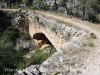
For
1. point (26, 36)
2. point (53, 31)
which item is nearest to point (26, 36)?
point (26, 36)

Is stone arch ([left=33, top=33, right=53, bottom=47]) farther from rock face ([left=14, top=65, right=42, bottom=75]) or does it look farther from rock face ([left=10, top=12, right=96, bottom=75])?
rock face ([left=14, top=65, right=42, bottom=75])

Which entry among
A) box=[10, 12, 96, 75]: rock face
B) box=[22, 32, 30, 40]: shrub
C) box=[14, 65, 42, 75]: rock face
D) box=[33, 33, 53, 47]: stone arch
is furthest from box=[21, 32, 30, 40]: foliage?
box=[14, 65, 42, 75]: rock face

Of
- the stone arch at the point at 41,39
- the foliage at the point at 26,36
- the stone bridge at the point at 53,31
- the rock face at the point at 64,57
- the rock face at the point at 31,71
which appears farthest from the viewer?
the foliage at the point at 26,36

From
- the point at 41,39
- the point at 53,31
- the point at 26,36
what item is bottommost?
the point at 41,39

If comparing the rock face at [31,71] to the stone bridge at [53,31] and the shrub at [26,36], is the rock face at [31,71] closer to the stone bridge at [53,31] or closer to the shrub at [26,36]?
the stone bridge at [53,31]

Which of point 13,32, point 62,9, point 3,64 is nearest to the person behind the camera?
point 3,64

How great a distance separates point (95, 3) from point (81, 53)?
21.0 metres

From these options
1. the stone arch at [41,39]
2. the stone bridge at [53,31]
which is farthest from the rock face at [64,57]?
the stone arch at [41,39]

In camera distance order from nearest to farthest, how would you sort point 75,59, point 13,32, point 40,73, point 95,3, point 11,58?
point 40,73, point 75,59, point 11,58, point 13,32, point 95,3

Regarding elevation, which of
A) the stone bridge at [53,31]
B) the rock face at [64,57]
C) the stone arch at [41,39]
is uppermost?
the rock face at [64,57]

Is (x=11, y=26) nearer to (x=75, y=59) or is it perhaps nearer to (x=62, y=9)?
(x=62, y=9)

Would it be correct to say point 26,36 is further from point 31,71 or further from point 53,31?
point 31,71

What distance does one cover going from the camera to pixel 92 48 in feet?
37.7

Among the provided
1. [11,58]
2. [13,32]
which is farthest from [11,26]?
[11,58]
